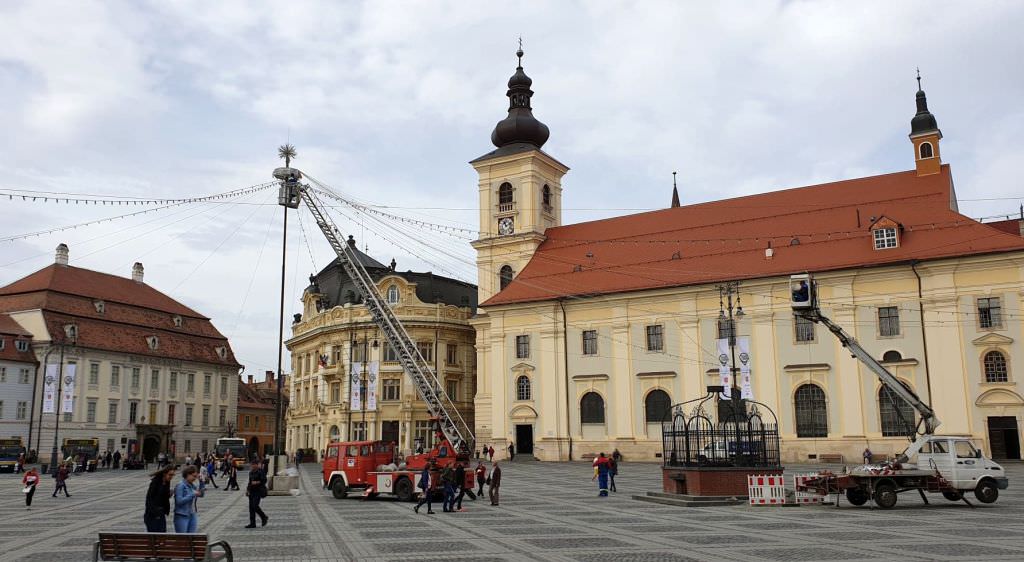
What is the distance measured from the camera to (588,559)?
13883 millimetres

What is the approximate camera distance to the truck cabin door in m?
22.5

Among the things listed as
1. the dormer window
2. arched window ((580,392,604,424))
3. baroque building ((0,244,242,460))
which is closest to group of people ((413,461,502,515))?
arched window ((580,392,604,424))

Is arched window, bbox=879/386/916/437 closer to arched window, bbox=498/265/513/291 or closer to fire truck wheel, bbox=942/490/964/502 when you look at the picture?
fire truck wheel, bbox=942/490/964/502

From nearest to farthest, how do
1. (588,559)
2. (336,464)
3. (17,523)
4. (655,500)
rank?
(588,559) → (17,523) → (655,500) → (336,464)

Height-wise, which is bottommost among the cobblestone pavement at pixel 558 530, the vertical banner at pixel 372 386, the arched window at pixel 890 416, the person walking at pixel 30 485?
the cobblestone pavement at pixel 558 530

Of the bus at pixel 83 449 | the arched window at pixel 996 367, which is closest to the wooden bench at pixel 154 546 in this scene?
the arched window at pixel 996 367

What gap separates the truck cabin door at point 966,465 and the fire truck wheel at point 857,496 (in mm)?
2344

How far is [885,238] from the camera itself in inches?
1770

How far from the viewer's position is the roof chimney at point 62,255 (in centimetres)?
6819

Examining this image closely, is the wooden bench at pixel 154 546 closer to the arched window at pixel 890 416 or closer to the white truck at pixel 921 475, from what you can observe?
the white truck at pixel 921 475

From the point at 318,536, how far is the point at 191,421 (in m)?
58.7

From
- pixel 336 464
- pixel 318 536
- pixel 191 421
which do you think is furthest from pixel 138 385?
pixel 318 536

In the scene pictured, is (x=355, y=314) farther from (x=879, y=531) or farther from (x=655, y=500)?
(x=879, y=531)

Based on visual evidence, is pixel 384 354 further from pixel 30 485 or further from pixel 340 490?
pixel 30 485
